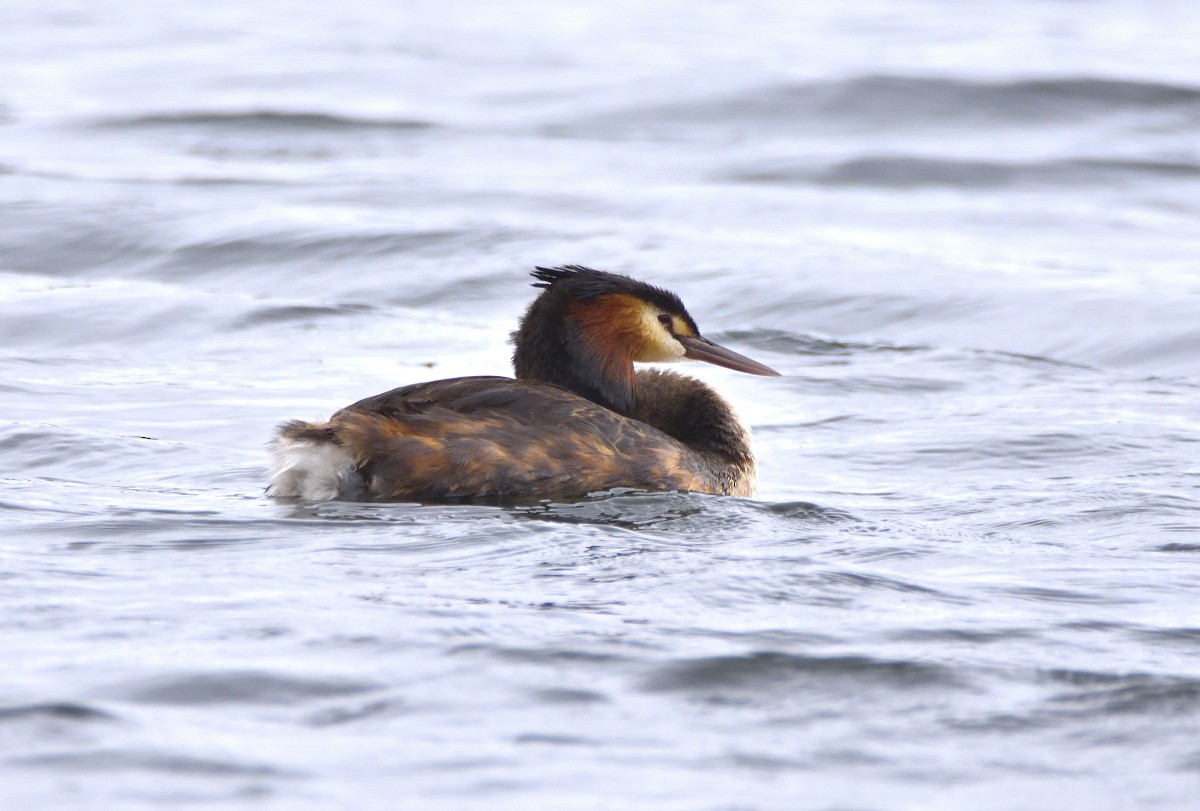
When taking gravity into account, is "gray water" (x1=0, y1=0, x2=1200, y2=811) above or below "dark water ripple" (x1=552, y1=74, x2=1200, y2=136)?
below

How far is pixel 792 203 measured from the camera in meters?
13.6

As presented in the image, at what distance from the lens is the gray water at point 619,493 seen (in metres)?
3.94

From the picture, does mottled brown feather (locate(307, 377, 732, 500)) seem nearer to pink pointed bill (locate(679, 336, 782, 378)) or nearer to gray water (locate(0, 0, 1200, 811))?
gray water (locate(0, 0, 1200, 811))

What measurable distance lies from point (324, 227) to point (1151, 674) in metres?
8.75

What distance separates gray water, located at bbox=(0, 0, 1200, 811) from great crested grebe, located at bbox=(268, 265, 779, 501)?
0.12m

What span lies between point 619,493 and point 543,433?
1.09ft

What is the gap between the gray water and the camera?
394 cm

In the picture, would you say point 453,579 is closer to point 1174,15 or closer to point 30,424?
point 30,424

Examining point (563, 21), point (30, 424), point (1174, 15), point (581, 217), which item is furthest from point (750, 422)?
point (1174, 15)

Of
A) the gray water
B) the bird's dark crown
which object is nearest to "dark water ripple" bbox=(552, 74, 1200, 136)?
the gray water

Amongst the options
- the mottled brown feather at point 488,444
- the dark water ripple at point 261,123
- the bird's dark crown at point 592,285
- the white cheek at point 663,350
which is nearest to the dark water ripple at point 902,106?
the dark water ripple at point 261,123

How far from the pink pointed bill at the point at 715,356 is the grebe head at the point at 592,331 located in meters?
0.18

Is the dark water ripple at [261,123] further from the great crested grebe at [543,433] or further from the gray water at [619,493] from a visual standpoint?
the great crested grebe at [543,433]

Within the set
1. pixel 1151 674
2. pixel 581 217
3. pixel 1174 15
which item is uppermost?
pixel 1174 15
